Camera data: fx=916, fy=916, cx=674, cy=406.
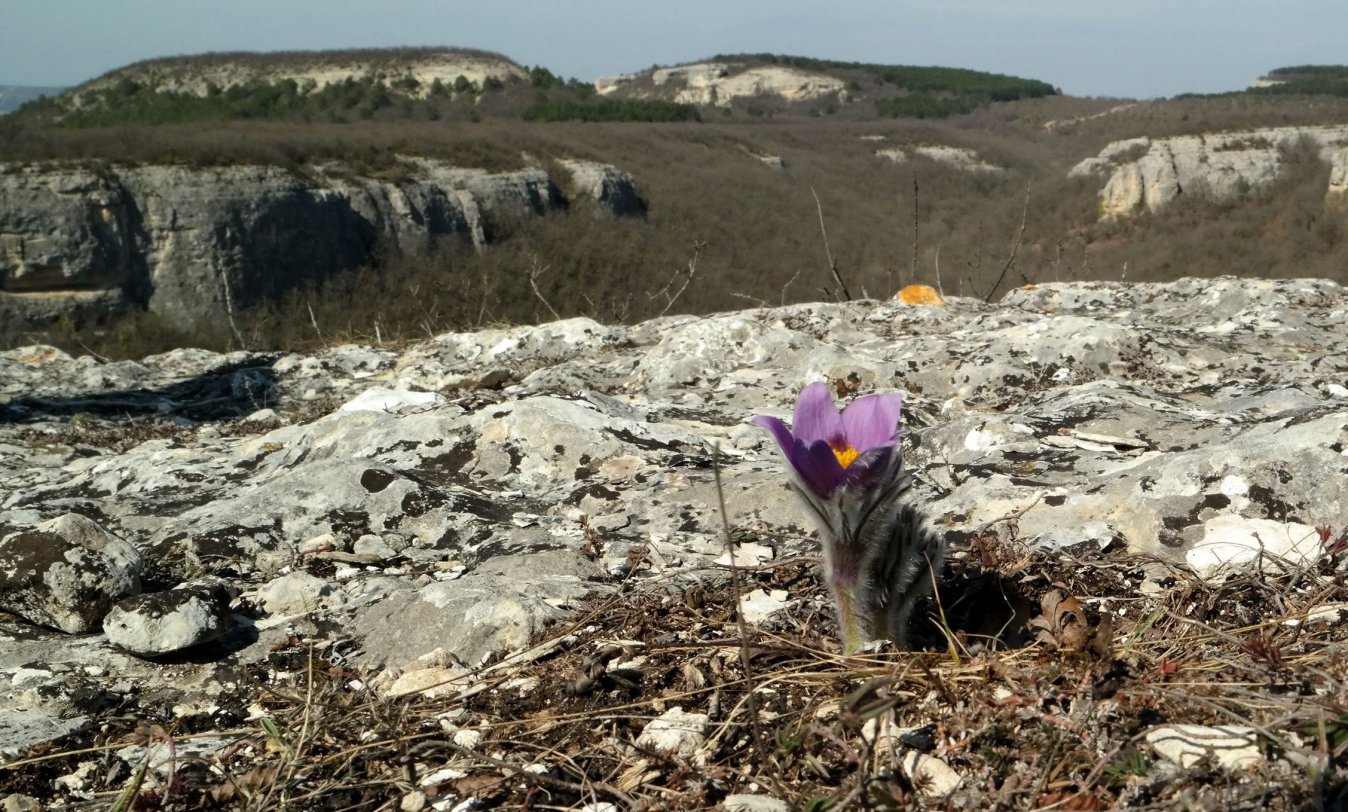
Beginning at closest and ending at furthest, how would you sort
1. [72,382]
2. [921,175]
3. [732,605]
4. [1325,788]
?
[1325,788] < [732,605] < [72,382] < [921,175]

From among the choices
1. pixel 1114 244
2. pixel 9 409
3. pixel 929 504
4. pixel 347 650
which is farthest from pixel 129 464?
pixel 1114 244

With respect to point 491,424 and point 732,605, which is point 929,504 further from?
point 491,424

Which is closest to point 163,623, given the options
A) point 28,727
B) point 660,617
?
point 28,727

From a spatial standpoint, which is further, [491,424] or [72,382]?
[72,382]

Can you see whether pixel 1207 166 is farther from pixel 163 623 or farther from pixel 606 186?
pixel 163 623

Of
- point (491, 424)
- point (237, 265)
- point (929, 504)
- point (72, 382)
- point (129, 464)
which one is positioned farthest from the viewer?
point (237, 265)

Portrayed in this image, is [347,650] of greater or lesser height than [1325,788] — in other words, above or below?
below
